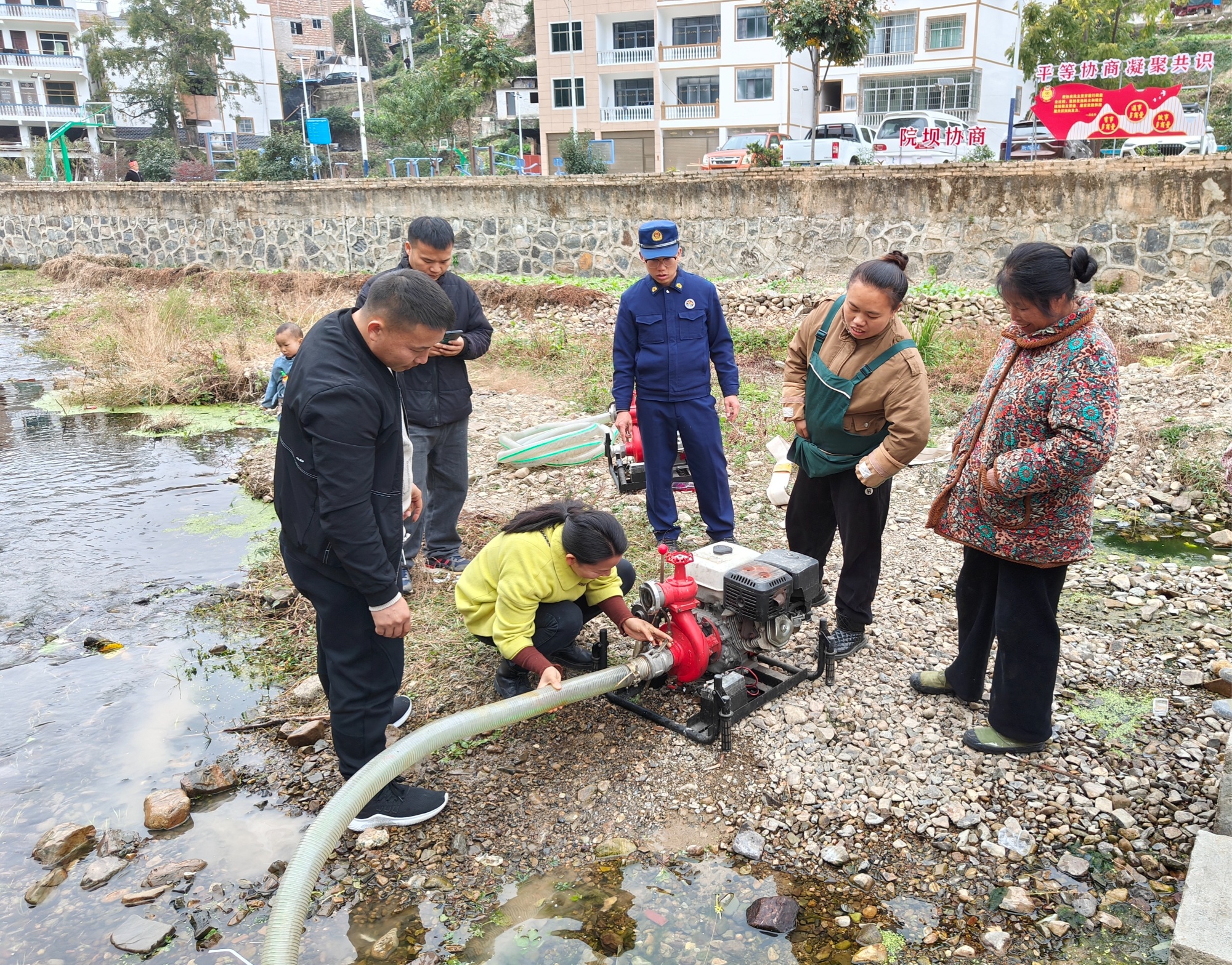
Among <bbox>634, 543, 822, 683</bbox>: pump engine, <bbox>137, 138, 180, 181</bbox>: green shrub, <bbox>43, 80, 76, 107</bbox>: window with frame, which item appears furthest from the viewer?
<bbox>43, 80, 76, 107</bbox>: window with frame

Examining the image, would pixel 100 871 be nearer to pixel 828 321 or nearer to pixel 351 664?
pixel 351 664

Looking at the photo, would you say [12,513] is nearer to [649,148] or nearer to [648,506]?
[648,506]

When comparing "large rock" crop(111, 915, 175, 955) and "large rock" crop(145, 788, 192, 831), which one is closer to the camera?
"large rock" crop(111, 915, 175, 955)

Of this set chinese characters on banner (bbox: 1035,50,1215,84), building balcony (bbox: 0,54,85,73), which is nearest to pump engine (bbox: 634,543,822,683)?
chinese characters on banner (bbox: 1035,50,1215,84)

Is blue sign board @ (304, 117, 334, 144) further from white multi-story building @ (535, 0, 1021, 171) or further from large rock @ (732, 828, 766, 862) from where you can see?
large rock @ (732, 828, 766, 862)

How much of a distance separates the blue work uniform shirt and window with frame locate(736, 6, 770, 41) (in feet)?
102

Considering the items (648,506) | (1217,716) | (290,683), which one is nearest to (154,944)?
(290,683)

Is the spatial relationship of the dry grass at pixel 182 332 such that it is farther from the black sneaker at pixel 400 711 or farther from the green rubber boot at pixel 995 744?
the green rubber boot at pixel 995 744

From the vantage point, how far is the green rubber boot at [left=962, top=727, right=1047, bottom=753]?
10.2 feet

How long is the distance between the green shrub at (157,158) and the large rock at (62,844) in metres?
31.7

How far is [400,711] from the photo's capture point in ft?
11.2

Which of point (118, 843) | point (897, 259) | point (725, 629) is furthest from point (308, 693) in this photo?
point (897, 259)

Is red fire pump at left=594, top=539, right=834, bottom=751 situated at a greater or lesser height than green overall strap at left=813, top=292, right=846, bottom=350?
lesser

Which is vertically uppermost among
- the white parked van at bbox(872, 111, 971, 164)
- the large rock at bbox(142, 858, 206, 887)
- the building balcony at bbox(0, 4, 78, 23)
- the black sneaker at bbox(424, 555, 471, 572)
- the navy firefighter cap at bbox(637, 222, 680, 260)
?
the building balcony at bbox(0, 4, 78, 23)
